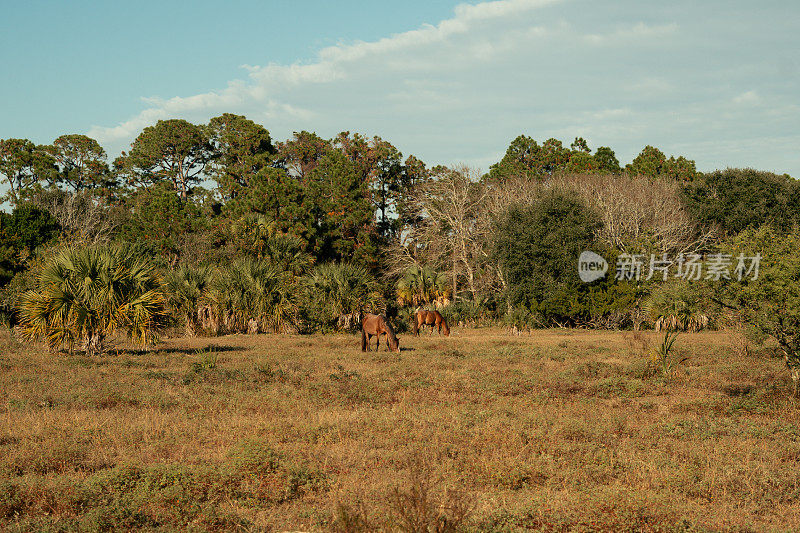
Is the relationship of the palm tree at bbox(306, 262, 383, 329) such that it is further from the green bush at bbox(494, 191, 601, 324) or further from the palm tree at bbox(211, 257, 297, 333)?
the green bush at bbox(494, 191, 601, 324)

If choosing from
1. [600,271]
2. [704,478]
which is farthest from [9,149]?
[704,478]

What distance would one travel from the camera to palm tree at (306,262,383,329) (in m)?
30.2

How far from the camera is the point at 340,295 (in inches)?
1198

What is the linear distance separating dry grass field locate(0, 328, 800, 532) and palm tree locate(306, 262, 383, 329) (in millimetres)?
12260

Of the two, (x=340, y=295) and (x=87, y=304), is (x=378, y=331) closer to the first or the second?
(x=340, y=295)

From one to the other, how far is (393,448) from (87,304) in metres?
13.1

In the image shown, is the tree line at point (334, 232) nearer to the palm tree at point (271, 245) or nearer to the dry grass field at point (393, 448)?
the palm tree at point (271, 245)

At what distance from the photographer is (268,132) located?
61281 mm

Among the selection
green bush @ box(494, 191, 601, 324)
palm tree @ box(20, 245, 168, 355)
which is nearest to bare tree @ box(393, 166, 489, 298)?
green bush @ box(494, 191, 601, 324)

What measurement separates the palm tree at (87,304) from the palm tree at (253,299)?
32.7 feet

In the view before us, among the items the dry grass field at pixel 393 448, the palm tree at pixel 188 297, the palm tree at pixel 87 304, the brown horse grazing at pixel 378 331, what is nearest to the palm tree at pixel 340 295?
the palm tree at pixel 188 297

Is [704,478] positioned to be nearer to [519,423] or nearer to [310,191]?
[519,423]

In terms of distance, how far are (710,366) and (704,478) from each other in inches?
450

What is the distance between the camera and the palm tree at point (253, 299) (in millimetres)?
29578
